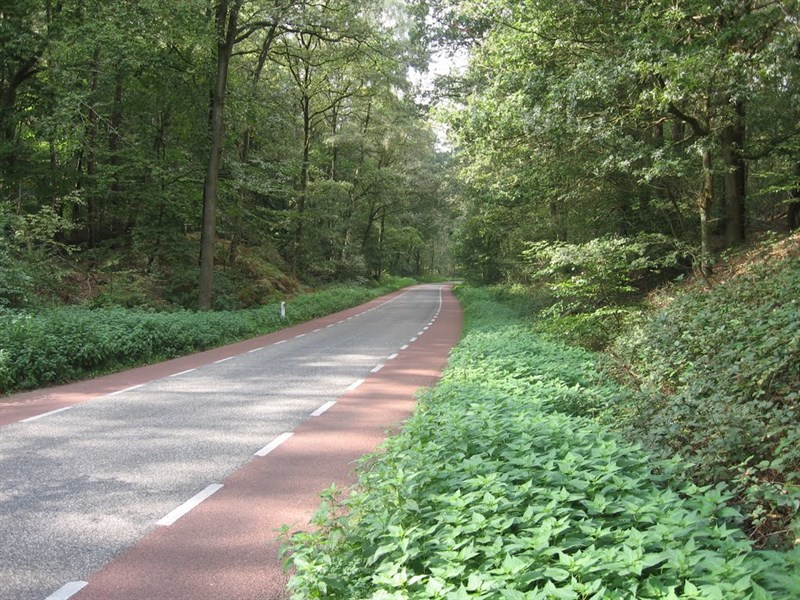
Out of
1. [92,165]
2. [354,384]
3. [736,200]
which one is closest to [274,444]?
[354,384]

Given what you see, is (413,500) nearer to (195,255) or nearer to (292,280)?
(195,255)

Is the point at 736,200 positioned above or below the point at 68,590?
above

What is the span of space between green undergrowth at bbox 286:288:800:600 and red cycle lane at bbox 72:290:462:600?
56cm

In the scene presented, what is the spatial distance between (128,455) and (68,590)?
2773mm

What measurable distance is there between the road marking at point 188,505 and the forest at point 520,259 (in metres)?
1.16

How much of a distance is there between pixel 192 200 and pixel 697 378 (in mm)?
20391

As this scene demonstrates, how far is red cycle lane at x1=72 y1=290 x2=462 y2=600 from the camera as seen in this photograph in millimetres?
3615

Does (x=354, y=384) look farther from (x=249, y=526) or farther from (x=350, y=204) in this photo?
(x=350, y=204)

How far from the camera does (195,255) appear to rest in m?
23.8

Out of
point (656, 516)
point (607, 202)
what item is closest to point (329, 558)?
point (656, 516)

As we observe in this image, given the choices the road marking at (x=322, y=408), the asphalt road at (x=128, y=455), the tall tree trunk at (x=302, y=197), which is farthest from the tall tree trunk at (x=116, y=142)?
the road marking at (x=322, y=408)

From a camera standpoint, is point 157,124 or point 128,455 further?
point 157,124

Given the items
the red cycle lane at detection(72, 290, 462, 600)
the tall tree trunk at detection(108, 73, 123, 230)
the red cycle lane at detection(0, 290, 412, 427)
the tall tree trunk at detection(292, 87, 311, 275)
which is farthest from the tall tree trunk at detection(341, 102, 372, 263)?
the red cycle lane at detection(72, 290, 462, 600)

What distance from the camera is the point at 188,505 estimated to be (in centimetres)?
487
